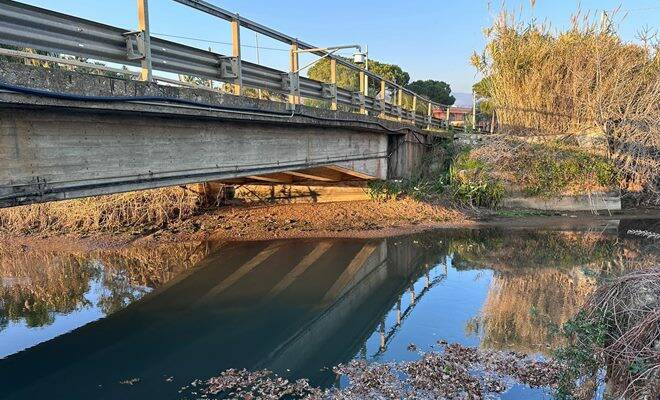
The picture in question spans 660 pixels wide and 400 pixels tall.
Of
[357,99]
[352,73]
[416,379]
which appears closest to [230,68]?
[416,379]

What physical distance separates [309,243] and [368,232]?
1.81 m

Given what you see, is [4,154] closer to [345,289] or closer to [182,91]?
[182,91]

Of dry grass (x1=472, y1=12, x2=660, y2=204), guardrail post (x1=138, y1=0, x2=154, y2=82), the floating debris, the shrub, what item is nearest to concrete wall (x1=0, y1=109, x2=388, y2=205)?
guardrail post (x1=138, y1=0, x2=154, y2=82)

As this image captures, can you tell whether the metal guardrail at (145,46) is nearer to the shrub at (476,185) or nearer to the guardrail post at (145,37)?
the guardrail post at (145,37)

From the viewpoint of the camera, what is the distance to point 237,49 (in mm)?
6805

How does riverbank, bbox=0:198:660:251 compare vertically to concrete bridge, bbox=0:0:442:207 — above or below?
below

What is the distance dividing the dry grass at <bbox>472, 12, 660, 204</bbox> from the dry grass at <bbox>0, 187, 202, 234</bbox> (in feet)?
41.1

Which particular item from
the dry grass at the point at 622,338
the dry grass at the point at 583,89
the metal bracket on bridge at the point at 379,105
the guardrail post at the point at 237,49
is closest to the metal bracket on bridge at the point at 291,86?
the guardrail post at the point at 237,49

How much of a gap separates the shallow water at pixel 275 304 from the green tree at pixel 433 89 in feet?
124

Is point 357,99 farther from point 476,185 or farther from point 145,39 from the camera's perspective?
point 145,39

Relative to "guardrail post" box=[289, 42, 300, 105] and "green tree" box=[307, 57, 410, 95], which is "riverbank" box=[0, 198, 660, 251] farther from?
"green tree" box=[307, 57, 410, 95]

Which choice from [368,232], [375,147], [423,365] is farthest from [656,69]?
[423,365]

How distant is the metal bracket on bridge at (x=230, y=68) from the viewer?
6715 mm

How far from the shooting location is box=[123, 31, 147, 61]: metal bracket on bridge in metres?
5.21
